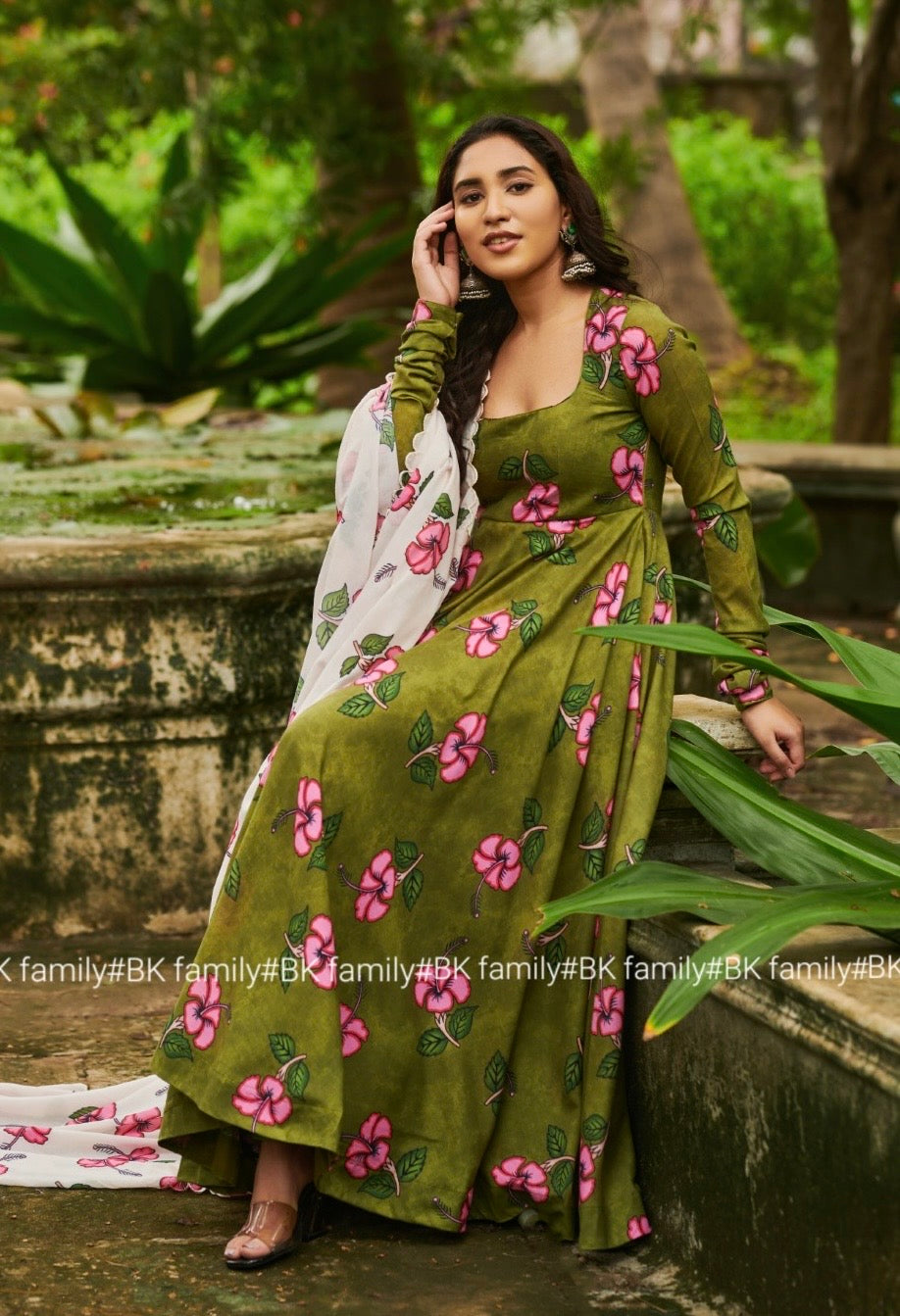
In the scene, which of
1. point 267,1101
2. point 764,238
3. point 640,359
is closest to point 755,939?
point 267,1101

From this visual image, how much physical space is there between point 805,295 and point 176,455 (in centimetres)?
1045

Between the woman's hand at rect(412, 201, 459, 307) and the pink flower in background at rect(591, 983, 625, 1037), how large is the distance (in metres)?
1.12

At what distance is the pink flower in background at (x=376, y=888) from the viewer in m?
2.63

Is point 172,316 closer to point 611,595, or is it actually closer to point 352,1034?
point 611,595

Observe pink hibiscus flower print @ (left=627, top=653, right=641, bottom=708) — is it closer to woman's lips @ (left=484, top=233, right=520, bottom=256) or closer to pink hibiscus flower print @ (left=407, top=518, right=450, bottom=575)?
pink hibiscus flower print @ (left=407, top=518, right=450, bottom=575)

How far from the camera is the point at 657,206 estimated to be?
12.6 metres

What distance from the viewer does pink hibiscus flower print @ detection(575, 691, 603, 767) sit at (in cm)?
269

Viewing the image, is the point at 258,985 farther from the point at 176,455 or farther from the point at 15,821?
the point at 176,455

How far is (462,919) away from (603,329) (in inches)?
36.6

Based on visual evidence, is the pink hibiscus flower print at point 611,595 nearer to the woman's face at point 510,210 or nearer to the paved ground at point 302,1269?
the woman's face at point 510,210

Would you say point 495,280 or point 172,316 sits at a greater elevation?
point 495,280

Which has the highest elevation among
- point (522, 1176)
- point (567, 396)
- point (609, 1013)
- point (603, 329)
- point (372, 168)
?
point (372, 168)

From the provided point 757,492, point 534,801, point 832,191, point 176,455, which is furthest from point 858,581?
point 534,801

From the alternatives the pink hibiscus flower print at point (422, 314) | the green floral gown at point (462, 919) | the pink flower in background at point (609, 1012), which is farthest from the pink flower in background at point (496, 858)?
the pink hibiscus flower print at point (422, 314)
